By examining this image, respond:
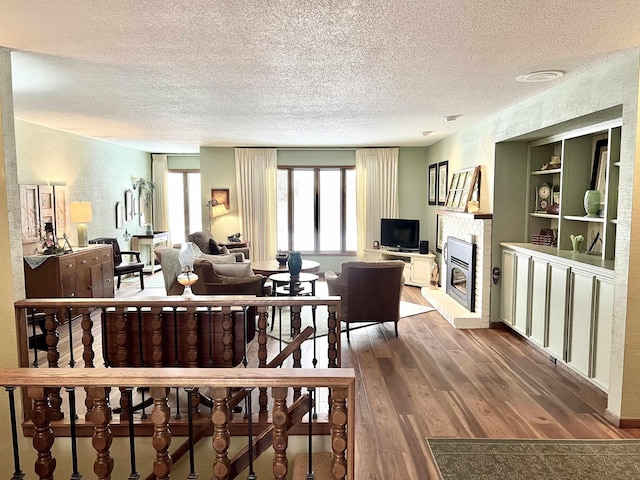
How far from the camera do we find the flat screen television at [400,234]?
834 cm

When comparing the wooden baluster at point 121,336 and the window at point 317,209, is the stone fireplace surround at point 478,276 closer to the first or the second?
the window at point 317,209

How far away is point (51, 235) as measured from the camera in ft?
19.7

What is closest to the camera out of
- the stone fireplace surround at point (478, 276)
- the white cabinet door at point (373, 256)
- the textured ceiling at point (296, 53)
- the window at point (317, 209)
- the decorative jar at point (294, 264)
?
the textured ceiling at point (296, 53)

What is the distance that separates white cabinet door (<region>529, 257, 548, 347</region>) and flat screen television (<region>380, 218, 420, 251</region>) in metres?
3.66

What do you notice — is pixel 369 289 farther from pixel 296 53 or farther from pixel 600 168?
pixel 296 53

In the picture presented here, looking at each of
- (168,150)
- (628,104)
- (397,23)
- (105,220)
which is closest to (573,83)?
(628,104)

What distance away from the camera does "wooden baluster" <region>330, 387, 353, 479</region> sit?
178 cm

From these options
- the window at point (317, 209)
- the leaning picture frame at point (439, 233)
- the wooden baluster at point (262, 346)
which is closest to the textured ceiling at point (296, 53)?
the wooden baluster at point (262, 346)

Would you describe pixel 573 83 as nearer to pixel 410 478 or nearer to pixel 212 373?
pixel 410 478

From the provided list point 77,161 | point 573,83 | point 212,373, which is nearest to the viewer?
point 212,373

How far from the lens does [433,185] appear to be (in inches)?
337

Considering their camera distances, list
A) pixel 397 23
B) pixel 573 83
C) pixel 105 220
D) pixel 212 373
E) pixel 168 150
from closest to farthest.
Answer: pixel 212 373 < pixel 397 23 < pixel 573 83 < pixel 105 220 < pixel 168 150

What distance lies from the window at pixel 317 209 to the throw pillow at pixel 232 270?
13.0 ft

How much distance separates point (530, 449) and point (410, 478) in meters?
0.84
